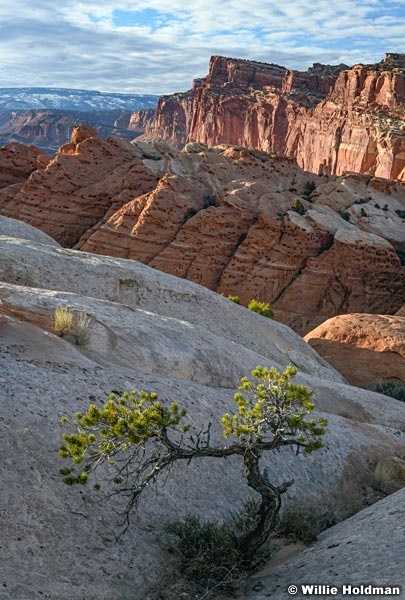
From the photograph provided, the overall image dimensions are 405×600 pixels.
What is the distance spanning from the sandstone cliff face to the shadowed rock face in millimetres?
23496

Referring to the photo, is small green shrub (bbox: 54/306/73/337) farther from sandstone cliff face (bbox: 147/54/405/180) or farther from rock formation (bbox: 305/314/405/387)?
sandstone cliff face (bbox: 147/54/405/180)

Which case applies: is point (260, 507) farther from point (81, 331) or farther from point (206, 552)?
point (81, 331)

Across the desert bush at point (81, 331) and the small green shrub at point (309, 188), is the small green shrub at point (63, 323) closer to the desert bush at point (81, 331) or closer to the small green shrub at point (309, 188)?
the desert bush at point (81, 331)

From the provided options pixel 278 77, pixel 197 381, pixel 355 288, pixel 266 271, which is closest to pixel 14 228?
pixel 197 381

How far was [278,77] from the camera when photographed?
143 m

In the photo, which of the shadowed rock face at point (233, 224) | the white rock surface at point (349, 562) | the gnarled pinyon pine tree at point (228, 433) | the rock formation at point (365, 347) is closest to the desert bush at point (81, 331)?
the gnarled pinyon pine tree at point (228, 433)

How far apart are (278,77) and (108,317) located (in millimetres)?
140741

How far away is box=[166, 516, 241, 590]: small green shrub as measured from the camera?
7.43m

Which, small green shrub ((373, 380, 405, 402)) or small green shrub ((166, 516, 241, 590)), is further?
small green shrub ((373, 380, 405, 402))

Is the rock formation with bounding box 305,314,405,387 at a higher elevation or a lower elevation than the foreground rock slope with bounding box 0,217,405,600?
lower

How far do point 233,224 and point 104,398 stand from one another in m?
38.4

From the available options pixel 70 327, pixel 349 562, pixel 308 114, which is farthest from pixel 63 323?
pixel 308 114

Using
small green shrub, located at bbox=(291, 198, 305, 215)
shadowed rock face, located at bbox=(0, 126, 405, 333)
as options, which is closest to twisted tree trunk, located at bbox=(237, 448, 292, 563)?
shadowed rock face, located at bbox=(0, 126, 405, 333)

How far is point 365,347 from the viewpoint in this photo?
2389cm
